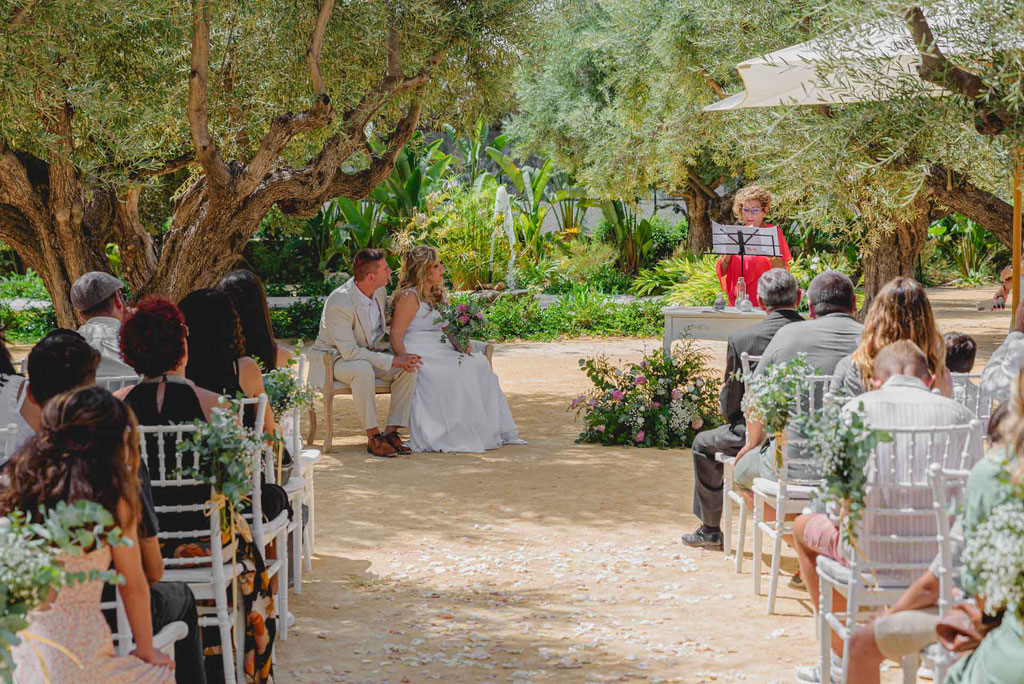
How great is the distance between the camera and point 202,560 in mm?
3598

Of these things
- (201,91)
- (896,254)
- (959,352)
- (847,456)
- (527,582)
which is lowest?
(527,582)

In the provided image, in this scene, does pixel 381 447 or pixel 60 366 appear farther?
pixel 381 447

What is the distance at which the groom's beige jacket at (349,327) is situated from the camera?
26.9ft

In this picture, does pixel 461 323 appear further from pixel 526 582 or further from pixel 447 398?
pixel 526 582

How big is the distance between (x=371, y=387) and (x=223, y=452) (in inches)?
186

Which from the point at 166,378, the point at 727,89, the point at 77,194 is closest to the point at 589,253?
the point at 727,89

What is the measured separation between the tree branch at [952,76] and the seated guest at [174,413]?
3.69 m

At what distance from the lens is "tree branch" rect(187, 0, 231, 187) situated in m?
7.55

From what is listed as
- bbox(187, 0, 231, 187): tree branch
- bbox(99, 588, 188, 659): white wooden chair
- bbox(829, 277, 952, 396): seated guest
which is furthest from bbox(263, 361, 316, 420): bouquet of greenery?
bbox(187, 0, 231, 187): tree branch

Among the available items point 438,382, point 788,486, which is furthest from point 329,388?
point 788,486

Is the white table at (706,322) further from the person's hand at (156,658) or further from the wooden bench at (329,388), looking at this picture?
the person's hand at (156,658)

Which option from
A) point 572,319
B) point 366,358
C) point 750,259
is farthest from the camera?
point 572,319

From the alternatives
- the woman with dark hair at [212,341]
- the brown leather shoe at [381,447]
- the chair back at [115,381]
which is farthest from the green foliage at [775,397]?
the brown leather shoe at [381,447]

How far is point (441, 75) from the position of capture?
9367 millimetres
